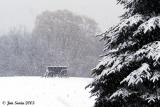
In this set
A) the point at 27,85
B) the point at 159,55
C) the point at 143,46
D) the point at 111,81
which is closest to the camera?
the point at 159,55

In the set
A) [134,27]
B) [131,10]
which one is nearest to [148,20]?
[134,27]

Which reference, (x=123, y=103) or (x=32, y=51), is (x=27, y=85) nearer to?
(x=123, y=103)

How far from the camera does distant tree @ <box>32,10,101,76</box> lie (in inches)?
2215

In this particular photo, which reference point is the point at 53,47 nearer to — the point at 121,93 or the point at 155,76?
the point at 121,93

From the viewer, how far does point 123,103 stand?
349 inches

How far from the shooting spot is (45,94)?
18.3 m

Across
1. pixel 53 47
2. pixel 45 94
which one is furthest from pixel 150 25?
pixel 53 47

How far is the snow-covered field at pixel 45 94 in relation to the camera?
17.0 metres

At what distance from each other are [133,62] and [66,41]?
5194cm

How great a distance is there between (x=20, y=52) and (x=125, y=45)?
168 feet

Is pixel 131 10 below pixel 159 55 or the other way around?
the other way around

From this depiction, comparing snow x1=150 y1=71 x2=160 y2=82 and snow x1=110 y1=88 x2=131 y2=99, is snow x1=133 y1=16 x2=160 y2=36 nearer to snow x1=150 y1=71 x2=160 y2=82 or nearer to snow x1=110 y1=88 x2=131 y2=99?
snow x1=150 y1=71 x2=160 y2=82

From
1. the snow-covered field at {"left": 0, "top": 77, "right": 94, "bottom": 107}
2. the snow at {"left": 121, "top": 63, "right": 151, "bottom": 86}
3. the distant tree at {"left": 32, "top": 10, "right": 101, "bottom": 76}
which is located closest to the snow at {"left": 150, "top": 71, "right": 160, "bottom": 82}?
the snow at {"left": 121, "top": 63, "right": 151, "bottom": 86}

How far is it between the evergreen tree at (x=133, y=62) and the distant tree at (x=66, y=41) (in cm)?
4403
